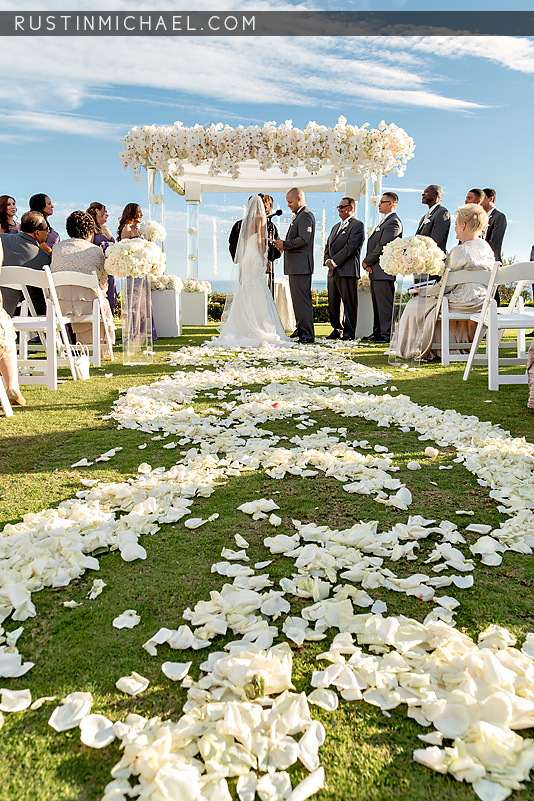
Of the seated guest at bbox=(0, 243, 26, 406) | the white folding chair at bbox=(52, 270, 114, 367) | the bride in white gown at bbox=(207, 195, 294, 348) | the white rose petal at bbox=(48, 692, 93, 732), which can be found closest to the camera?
the white rose petal at bbox=(48, 692, 93, 732)

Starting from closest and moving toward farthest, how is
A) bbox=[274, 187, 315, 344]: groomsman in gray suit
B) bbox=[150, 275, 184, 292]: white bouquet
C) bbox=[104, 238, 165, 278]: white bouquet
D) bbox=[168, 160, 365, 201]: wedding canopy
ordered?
bbox=[104, 238, 165, 278]: white bouquet
bbox=[274, 187, 315, 344]: groomsman in gray suit
bbox=[150, 275, 184, 292]: white bouquet
bbox=[168, 160, 365, 201]: wedding canopy

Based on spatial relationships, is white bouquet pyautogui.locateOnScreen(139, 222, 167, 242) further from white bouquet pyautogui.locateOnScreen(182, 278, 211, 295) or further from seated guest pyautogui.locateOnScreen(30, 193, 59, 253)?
white bouquet pyautogui.locateOnScreen(182, 278, 211, 295)

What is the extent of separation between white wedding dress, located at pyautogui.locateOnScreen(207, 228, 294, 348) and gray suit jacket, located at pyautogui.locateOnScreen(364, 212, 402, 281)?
6.44 feet

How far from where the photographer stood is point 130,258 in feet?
23.2

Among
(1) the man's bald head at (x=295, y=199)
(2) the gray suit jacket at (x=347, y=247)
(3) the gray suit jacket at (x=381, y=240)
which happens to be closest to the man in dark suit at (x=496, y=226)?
(3) the gray suit jacket at (x=381, y=240)

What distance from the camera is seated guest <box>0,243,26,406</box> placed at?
4.14 metres

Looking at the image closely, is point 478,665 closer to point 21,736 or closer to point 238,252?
point 21,736

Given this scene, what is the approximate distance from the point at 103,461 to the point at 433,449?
1911mm

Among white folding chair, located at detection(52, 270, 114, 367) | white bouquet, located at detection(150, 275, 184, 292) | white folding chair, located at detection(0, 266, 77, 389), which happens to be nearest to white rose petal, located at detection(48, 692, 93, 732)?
white folding chair, located at detection(0, 266, 77, 389)

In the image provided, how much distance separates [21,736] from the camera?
1.22 meters

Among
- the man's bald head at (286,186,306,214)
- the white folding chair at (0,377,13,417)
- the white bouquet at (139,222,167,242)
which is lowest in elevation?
the white folding chair at (0,377,13,417)

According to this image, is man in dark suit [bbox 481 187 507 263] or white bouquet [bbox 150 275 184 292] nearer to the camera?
man in dark suit [bbox 481 187 507 263]

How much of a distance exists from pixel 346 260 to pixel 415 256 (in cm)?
435

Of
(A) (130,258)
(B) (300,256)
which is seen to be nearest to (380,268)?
(B) (300,256)
